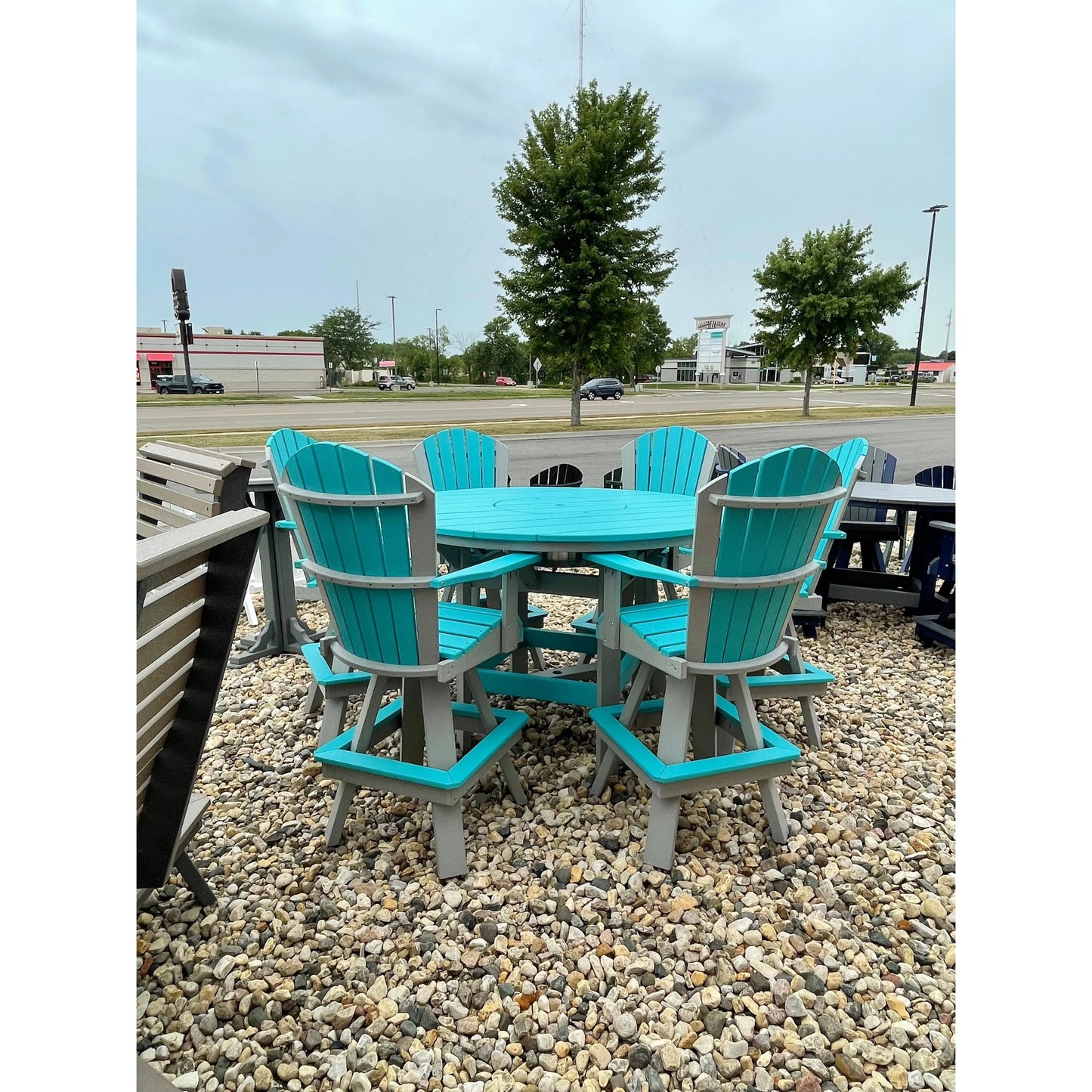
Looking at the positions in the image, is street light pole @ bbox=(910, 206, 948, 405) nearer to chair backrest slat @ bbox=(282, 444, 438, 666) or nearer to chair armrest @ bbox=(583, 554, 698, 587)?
chair armrest @ bbox=(583, 554, 698, 587)

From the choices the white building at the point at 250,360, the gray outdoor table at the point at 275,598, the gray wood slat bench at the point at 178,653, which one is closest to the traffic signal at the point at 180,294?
the gray outdoor table at the point at 275,598

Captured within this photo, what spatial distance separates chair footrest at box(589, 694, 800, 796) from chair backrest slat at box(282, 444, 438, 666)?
566mm

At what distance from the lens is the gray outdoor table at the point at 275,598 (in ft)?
10.2

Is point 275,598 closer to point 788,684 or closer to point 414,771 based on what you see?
point 414,771

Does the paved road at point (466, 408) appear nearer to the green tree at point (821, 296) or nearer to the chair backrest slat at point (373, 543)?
the green tree at point (821, 296)

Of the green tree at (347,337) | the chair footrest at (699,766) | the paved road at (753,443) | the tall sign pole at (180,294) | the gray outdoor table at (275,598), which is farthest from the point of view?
the green tree at (347,337)

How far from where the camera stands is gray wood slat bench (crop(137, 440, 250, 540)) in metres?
1.43

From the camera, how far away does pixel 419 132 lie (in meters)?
8.46

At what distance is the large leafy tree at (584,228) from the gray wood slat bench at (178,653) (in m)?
8.40

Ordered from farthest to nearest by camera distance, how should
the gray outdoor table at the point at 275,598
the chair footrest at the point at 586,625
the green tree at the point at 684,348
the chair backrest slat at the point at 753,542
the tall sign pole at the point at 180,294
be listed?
the green tree at the point at 684,348, the tall sign pole at the point at 180,294, the gray outdoor table at the point at 275,598, the chair footrest at the point at 586,625, the chair backrest slat at the point at 753,542

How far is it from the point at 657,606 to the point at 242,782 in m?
1.36

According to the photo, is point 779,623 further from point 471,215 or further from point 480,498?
point 471,215

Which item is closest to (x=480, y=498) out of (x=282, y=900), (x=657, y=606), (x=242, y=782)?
(x=657, y=606)

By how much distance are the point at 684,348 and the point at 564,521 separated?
41.4ft
